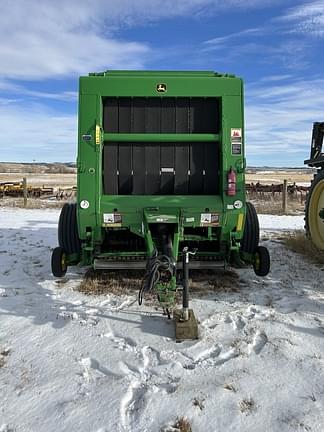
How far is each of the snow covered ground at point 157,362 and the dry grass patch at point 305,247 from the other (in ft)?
5.65

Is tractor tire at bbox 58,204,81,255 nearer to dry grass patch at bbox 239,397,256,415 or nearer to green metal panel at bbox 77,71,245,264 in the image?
green metal panel at bbox 77,71,245,264

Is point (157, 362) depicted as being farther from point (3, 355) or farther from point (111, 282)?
point (111, 282)

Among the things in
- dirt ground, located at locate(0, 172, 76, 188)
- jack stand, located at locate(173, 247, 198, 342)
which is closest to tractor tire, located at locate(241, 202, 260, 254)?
jack stand, located at locate(173, 247, 198, 342)

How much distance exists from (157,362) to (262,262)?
2.65 meters

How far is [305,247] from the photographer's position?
7945mm

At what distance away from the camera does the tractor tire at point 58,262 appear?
5617 millimetres

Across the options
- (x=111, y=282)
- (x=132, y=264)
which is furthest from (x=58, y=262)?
(x=132, y=264)

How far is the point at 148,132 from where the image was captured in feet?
18.1

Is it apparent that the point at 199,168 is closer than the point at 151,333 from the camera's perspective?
No

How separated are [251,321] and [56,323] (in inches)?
78.4

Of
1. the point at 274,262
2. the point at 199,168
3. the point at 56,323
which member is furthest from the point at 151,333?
the point at 274,262

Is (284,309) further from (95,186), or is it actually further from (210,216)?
(95,186)

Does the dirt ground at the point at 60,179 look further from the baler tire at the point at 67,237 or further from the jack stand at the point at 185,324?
the jack stand at the point at 185,324

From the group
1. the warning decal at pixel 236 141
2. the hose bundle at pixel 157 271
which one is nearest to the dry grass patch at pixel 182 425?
the hose bundle at pixel 157 271
